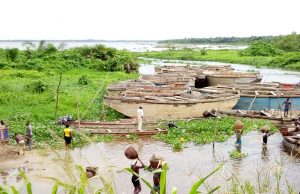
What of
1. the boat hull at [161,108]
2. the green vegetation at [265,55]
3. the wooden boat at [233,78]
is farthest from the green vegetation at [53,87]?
the green vegetation at [265,55]

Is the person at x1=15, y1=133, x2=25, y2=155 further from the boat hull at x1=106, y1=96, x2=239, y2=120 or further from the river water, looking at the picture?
the boat hull at x1=106, y1=96, x2=239, y2=120

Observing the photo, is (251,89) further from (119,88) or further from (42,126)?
(42,126)

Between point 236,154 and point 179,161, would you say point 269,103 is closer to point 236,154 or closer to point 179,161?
point 236,154

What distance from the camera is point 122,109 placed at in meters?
18.5

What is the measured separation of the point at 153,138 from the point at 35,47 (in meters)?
33.5

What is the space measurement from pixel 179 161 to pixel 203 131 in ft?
12.4

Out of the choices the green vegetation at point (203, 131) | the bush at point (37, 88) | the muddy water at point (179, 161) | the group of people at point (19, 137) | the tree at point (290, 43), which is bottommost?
the muddy water at point (179, 161)

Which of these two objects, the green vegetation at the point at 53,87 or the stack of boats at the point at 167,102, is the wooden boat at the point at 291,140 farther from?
the green vegetation at the point at 53,87

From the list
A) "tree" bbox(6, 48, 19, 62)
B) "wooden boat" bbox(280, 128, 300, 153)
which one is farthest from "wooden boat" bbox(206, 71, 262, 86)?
"tree" bbox(6, 48, 19, 62)

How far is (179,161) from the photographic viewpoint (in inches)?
489

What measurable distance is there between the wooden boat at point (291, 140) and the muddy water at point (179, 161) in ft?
1.03

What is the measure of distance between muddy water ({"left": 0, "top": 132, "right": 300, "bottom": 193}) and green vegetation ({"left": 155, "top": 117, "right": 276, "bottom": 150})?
36cm

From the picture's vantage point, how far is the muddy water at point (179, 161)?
10.3m

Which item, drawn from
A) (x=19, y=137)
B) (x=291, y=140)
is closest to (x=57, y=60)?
(x=19, y=137)
